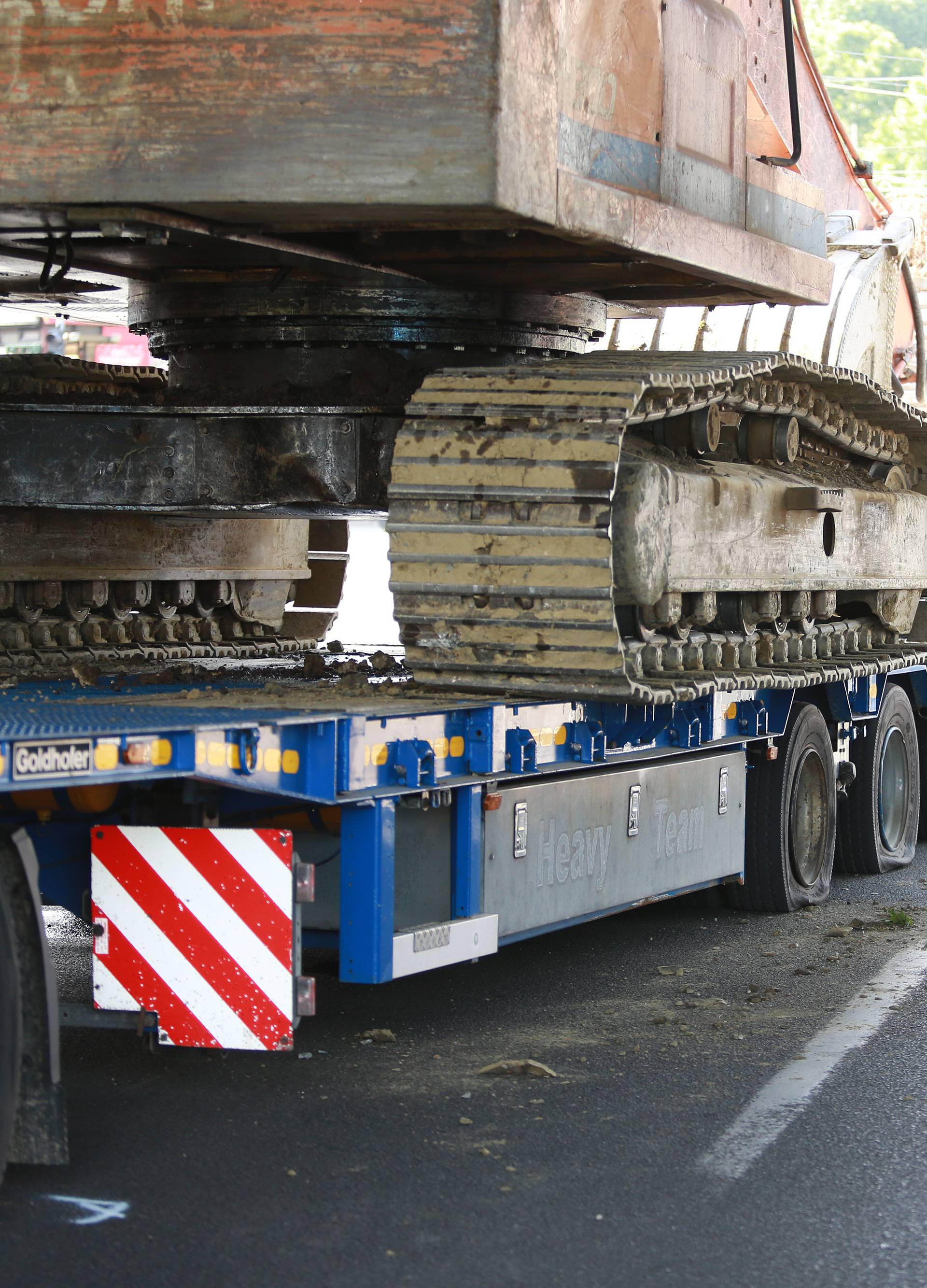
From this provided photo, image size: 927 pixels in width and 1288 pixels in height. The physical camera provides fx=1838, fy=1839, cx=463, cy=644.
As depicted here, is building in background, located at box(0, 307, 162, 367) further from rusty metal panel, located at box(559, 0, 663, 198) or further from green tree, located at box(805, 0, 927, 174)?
green tree, located at box(805, 0, 927, 174)

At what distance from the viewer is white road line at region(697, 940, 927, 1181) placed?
5.29 meters

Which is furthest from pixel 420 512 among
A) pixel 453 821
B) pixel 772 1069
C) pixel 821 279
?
pixel 821 279

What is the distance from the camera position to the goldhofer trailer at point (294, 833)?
4773mm

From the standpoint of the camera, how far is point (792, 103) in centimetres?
839

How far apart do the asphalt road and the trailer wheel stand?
2410mm

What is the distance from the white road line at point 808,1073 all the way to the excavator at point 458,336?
4.67 feet

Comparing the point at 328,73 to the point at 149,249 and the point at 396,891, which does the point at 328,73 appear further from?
the point at 396,891

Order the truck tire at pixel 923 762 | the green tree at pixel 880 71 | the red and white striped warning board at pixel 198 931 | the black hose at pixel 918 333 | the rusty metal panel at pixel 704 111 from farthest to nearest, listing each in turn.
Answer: the green tree at pixel 880 71
the black hose at pixel 918 333
the truck tire at pixel 923 762
the rusty metal panel at pixel 704 111
the red and white striped warning board at pixel 198 931

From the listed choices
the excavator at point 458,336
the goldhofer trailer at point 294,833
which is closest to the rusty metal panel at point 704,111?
the excavator at point 458,336

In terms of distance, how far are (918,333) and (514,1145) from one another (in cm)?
791

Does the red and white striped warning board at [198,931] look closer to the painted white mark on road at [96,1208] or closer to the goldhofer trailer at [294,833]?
the goldhofer trailer at [294,833]

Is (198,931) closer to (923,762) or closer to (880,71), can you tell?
(923,762)

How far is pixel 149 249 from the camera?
24.6ft

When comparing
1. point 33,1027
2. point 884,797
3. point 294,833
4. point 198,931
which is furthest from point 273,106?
point 884,797
